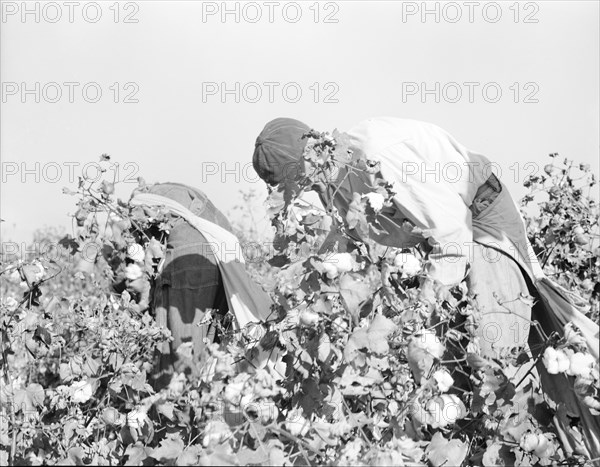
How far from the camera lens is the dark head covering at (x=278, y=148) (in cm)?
258

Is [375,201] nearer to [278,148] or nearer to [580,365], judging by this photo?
[580,365]

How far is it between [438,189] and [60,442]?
109 centimetres

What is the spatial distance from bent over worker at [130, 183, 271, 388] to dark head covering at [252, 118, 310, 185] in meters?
0.44

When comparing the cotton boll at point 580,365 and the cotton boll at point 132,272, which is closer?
the cotton boll at point 580,365

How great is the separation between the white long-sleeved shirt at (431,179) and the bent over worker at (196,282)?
0.72 meters

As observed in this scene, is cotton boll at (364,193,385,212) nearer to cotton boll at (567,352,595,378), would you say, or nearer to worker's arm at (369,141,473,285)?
worker's arm at (369,141,473,285)

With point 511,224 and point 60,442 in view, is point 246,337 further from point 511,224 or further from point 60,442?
point 511,224

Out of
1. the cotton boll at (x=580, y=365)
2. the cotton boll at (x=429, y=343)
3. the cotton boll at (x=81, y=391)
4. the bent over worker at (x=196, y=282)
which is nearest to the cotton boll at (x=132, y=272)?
the cotton boll at (x=81, y=391)

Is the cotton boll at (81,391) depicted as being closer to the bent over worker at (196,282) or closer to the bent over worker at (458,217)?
the bent over worker at (196,282)

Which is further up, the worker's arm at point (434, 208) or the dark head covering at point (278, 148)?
the dark head covering at point (278, 148)

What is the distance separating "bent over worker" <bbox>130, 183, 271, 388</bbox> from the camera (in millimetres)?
2957

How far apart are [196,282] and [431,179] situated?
97 centimetres

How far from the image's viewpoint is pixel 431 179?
2361mm

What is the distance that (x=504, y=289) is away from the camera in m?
2.49
